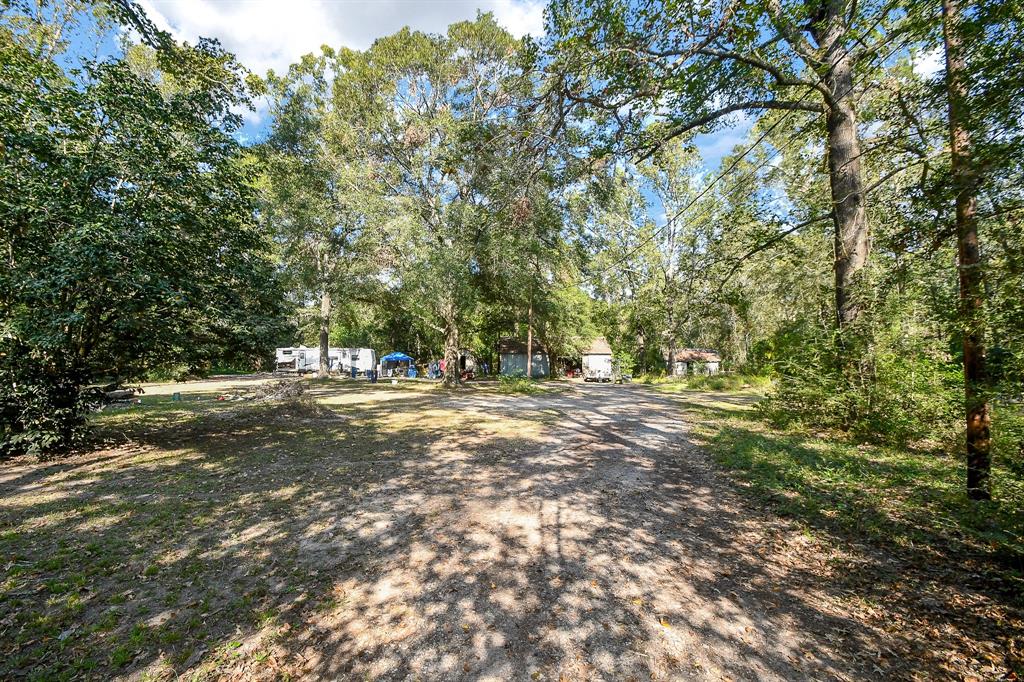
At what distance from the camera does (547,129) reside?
283 inches

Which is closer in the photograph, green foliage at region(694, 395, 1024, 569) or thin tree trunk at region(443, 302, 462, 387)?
green foliage at region(694, 395, 1024, 569)

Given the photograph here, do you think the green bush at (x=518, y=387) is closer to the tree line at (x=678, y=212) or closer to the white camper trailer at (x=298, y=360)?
the tree line at (x=678, y=212)

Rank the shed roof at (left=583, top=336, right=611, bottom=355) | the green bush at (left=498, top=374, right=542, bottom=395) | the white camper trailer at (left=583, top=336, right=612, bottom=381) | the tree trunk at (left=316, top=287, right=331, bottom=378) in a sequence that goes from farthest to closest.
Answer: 1. the shed roof at (left=583, top=336, right=611, bottom=355)
2. the white camper trailer at (left=583, top=336, right=612, bottom=381)
3. the tree trunk at (left=316, top=287, right=331, bottom=378)
4. the green bush at (left=498, top=374, right=542, bottom=395)

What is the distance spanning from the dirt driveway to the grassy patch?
699mm

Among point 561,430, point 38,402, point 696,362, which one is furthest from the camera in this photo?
point 696,362

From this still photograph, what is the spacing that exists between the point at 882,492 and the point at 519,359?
32716 mm

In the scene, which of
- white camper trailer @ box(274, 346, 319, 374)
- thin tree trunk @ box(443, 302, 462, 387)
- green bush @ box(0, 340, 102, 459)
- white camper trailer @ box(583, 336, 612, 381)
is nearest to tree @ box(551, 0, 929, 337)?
green bush @ box(0, 340, 102, 459)

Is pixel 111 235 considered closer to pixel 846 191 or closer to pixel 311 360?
pixel 846 191

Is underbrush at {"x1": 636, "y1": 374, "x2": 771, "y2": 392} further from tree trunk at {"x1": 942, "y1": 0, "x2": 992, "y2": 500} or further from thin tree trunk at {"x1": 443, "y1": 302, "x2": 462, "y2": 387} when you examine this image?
tree trunk at {"x1": 942, "y1": 0, "x2": 992, "y2": 500}

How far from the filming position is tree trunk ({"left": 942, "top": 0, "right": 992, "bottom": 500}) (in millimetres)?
3895

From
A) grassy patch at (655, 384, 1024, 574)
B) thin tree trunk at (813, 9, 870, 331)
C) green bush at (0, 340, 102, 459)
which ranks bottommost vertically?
grassy patch at (655, 384, 1024, 574)

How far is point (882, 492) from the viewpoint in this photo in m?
5.34

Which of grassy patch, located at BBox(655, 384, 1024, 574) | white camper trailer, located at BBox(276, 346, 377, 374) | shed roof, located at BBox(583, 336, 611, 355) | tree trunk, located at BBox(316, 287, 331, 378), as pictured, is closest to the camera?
grassy patch, located at BBox(655, 384, 1024, 574)

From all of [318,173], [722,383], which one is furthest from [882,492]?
[318,173]
